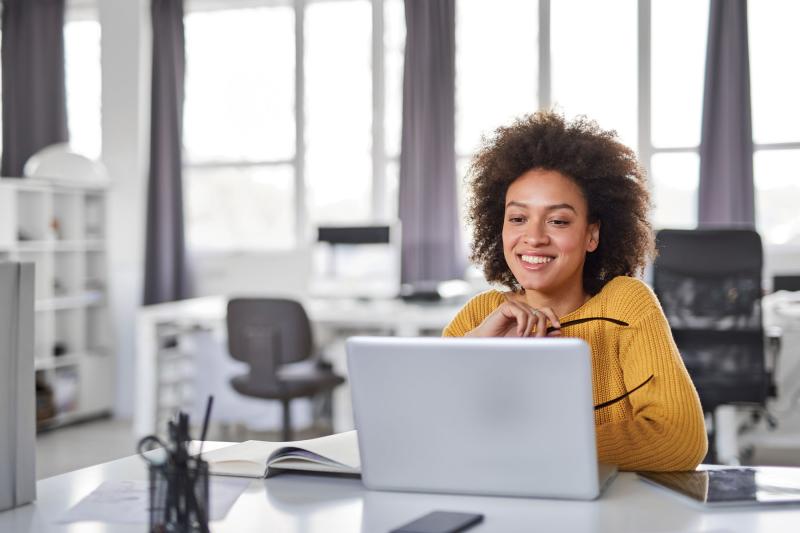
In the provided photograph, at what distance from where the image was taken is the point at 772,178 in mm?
4977

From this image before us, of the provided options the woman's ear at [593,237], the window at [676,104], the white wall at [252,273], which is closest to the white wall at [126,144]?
the white wall at [252,273]

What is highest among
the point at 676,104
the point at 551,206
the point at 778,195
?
the point at 676,104

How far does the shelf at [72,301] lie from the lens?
17.5 ft

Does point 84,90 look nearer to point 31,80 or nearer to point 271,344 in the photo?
point 31,80

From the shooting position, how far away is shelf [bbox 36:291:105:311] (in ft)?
17.5

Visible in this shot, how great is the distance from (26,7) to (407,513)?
5824mm

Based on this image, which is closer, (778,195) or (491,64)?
(778,195)

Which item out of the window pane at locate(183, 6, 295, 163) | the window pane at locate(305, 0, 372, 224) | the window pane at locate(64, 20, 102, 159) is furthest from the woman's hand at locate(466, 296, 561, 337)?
the window pane at locate(64, 20, 102, 159)

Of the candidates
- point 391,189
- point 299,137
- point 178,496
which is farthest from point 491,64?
point 178,496

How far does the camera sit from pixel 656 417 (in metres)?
1.38

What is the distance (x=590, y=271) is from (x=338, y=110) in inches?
161

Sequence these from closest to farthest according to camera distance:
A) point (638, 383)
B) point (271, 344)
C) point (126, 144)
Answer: point (638, 383) → point (271, 344) → point (126, 144)

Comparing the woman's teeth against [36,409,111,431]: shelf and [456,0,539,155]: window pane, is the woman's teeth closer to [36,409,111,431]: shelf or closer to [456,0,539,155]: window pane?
[456,0,539,155]: window pane

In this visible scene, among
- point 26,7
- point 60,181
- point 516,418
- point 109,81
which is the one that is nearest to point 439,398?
point 516,418
